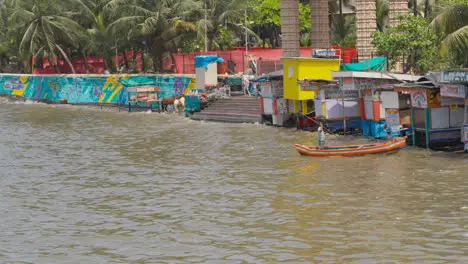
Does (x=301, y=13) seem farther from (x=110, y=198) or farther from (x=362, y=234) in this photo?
(x=362, y=234)

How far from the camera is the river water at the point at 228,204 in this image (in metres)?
15.2

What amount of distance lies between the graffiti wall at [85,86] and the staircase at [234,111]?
16.3ft

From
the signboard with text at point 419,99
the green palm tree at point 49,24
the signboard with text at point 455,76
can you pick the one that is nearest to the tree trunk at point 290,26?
the signboard with text at point 419,99

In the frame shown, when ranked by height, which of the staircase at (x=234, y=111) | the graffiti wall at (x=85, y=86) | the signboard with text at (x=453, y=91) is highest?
the graffiti wall at (x=85, y=86)

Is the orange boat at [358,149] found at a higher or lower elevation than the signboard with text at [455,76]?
lower

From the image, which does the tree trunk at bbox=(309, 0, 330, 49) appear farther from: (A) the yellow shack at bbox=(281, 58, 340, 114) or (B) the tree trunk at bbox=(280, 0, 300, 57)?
(A) the yellow shack at bbox=(281, 58, 340, 114)

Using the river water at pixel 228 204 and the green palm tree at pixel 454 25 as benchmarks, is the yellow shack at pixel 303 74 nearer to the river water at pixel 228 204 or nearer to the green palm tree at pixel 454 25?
the river water at pixel 228 204

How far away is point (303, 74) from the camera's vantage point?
33000 millimetres

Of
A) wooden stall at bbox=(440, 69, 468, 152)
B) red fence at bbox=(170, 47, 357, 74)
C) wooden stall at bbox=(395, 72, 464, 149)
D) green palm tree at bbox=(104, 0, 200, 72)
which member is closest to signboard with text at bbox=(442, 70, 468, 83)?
wooden stall at bbox=(440, 69, 468, 152)

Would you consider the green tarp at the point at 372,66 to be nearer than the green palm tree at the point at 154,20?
Yes

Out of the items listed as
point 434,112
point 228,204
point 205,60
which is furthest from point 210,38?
point 228,204

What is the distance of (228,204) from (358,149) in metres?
7.13

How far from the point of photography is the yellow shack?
32.9 metres

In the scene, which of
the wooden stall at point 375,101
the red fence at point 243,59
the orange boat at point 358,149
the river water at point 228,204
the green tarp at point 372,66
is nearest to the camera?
the river water at point 228,204
